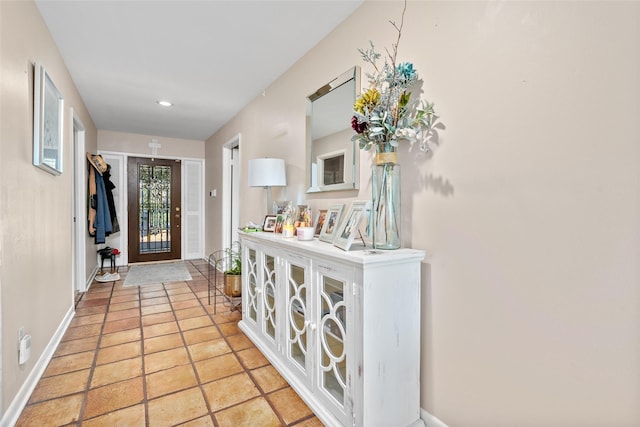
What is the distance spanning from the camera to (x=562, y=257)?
3.38ft

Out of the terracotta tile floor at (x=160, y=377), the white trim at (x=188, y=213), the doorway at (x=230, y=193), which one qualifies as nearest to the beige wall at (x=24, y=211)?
the terracotta tile floor at (x=160, y=377)

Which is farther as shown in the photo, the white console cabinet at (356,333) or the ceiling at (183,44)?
the ceiling at (183,44)

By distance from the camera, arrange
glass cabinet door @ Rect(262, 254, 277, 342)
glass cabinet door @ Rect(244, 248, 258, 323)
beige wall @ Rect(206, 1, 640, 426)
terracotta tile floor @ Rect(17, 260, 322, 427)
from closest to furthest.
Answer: beige wall @ Rect(206, 1, 640, 426) → terracotta tile floor @ Rect(17, 260, 322, 427) → glass cabinet door @ Rect(262, 254, 277, 342) → glass cabinet door @ Rect(244, 248, 258, 323)

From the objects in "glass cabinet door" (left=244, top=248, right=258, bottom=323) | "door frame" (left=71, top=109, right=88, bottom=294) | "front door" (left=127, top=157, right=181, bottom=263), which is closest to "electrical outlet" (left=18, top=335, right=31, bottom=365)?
"glass cabinet door" (left=244, top=248, right=258, bottom=323)

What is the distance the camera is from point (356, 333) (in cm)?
132

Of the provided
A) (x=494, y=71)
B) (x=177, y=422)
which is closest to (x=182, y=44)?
(x=494, y=71)

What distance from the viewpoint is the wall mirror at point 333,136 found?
6.40ft

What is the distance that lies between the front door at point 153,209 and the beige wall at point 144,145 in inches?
6.1

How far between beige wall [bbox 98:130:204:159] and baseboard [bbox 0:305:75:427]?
3.65 meters

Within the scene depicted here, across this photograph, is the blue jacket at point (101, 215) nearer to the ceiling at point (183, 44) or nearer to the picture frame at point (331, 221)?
the ceiling at point (183, 44)

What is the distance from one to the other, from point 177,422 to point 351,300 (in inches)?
43.2

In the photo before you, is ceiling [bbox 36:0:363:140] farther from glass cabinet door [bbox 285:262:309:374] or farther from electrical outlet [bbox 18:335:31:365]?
electrical outlet [bbox 18:335:31:365]

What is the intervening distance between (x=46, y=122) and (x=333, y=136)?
190cm

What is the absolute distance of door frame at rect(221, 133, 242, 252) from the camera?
15.6 feet
